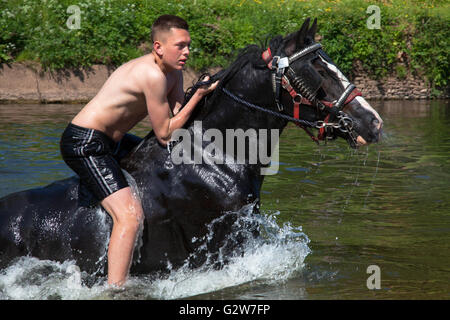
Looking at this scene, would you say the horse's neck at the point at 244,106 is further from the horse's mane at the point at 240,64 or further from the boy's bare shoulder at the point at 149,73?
the boy's bare shoulder at the point at 149,73

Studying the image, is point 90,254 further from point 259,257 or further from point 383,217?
point 383,217

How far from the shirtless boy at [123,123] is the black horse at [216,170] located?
0.46ft

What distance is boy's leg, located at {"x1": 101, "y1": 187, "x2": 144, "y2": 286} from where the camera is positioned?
Answer: 4.48 meters

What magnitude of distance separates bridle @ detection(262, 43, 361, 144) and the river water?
13.9 inches

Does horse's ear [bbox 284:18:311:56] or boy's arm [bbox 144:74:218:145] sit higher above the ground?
horse's ear [bbox 284:18:311:56]

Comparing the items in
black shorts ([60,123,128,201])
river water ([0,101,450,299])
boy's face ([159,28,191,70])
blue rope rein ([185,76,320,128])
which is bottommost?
river water ([0,101,450,299])

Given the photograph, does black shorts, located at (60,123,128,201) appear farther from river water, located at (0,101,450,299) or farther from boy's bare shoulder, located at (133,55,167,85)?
river water, located at (0,101,450,299)

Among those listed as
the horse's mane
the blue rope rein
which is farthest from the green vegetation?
the blue rope rein

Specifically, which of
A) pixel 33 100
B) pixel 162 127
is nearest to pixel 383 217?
pixel 162 127

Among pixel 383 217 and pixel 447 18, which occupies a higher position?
pixel 447 18

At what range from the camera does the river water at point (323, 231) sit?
489 cm

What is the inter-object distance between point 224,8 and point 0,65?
7780 mm

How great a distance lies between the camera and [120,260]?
4527 millimetres

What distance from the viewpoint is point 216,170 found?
4.64 m
